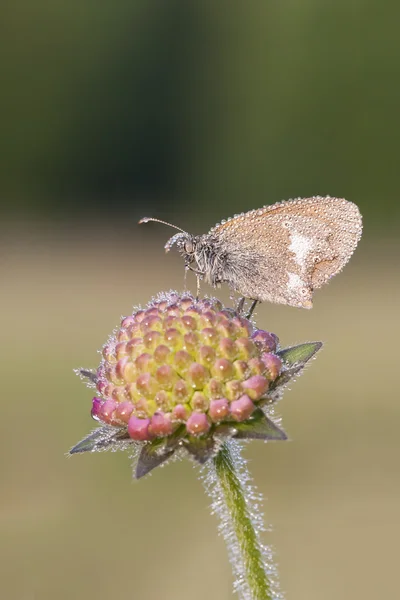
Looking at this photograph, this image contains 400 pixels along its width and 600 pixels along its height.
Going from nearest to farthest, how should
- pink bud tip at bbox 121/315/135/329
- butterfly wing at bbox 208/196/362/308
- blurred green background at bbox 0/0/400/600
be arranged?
pink bud tip at bbox 121/315/135/329 → butterfly wing at bbox 208/196/362/308 → blurred green background at bbox 0/0/400/600

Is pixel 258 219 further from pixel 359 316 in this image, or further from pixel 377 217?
pixel 377 217

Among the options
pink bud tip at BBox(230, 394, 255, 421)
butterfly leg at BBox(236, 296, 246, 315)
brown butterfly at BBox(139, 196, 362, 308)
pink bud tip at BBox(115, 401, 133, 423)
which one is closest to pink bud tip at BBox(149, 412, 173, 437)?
pink bud tip at BBox(115, 401, 133, 423)

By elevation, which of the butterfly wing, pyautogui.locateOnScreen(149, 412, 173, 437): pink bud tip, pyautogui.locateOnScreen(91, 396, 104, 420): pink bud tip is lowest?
pyautogui.locateOnScreen(149, 412, 173, 437): pink bud tip

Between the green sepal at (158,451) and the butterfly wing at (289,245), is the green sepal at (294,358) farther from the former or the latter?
the butterfly wing at (289,245)

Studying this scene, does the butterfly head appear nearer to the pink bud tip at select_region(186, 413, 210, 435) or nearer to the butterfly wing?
the butterfly wing

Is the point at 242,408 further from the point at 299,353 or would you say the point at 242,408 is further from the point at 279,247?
the point at 279,247

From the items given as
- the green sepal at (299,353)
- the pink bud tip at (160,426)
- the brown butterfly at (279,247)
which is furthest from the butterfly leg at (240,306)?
the pink bud tip at (160,426)
